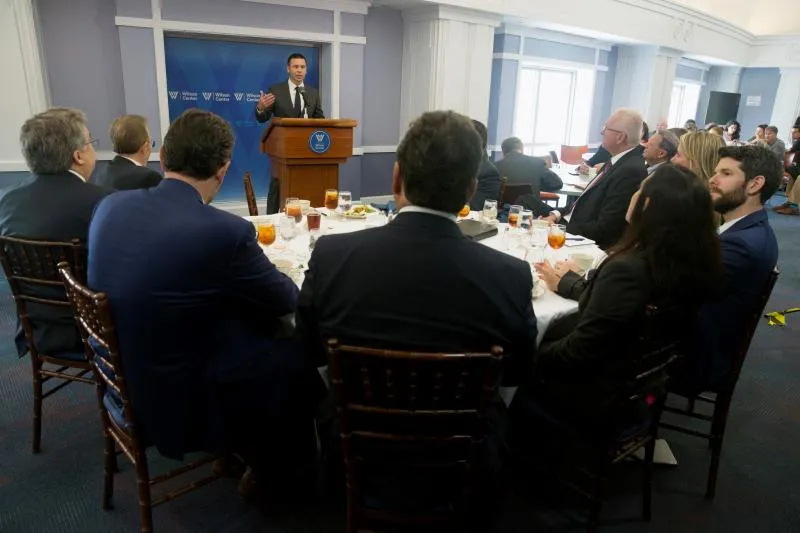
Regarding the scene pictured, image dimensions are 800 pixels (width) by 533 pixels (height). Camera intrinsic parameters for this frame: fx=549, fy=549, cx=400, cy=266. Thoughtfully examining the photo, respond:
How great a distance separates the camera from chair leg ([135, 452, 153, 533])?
1.81 metres

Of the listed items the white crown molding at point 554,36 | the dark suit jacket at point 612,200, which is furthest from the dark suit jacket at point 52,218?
the white crown molding at point 554,36

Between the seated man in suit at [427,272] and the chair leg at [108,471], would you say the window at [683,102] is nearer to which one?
the seated man in suit at [427,272]

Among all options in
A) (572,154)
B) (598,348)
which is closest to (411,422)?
(598,348)

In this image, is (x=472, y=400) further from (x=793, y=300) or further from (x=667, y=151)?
(x=793, y=300)

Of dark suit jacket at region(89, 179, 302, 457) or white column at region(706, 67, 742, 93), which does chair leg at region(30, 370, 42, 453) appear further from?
white column at region(706, 67, 742, 93)

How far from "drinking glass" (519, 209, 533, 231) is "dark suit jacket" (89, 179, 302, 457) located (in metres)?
1.61

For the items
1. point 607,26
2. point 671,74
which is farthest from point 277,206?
point 671,74

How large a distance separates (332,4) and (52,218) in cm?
511

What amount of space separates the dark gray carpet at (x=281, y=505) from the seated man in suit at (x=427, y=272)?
1.11m

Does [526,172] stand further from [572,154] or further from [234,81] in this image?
[572,154]

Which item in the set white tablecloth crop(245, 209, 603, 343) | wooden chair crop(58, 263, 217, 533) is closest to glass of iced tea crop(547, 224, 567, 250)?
white tablecloth crop(245, 209, 603, 343)

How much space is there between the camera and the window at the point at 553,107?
995 cm

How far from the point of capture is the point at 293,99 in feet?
17.3

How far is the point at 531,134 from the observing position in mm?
10328
